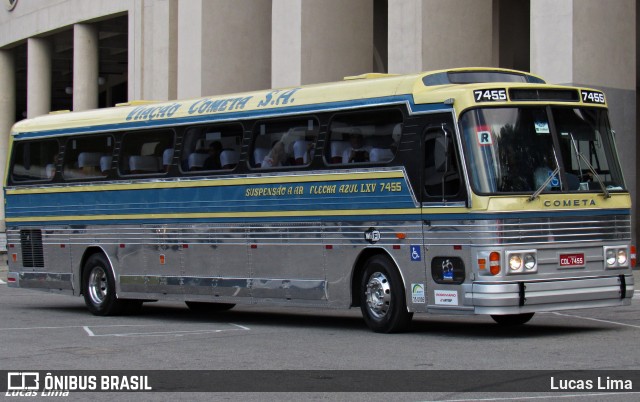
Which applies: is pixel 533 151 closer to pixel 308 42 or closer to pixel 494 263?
pixel 494 263

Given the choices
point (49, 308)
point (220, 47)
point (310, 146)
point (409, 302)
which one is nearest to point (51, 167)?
point (49, 308)

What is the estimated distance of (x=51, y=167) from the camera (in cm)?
2114

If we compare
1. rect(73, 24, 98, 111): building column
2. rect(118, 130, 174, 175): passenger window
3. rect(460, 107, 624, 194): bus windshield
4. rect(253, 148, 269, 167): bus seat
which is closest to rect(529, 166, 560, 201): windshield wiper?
rect(460, 107, 624, 194): bus windshield

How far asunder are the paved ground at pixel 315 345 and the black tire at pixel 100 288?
391mm

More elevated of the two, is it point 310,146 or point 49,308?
point 310,146

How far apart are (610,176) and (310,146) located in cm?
399

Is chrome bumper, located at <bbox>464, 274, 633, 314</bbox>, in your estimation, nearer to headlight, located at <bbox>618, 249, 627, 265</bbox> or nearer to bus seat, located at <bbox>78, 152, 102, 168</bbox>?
headlight, located at <bbox>618, 249, 627, 265</bbox>

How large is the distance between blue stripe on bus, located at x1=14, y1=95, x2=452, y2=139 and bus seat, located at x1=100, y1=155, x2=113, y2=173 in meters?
0.49

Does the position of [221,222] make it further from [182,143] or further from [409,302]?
[409,302]

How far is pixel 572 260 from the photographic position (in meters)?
14.2

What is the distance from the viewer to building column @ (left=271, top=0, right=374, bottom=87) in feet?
105

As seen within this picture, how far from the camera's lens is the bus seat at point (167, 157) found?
18531 mm

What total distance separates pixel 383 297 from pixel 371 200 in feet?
4.10

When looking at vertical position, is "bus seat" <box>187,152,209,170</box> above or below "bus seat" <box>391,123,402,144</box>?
below
